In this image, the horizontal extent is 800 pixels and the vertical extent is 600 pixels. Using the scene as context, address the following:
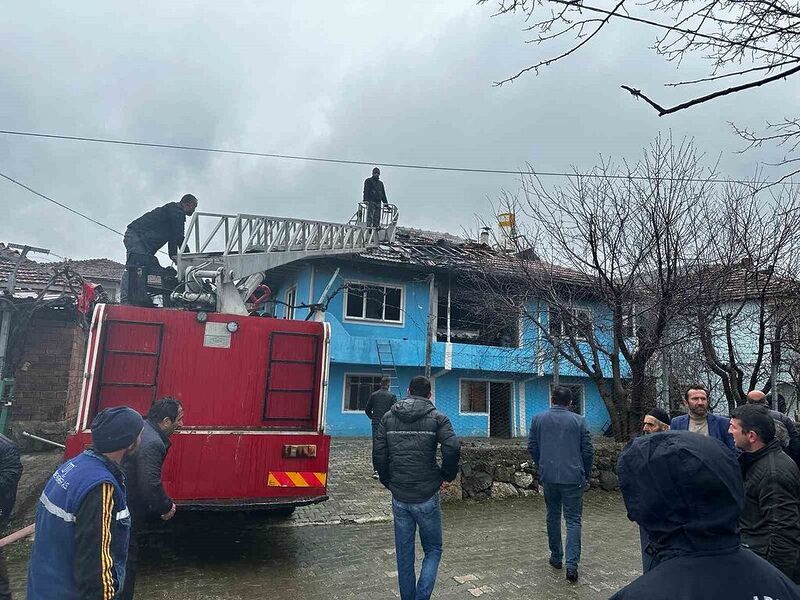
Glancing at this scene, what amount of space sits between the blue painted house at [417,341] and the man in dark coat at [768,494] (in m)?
10.6

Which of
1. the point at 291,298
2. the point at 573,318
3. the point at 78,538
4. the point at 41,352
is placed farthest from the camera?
the point at 291,298

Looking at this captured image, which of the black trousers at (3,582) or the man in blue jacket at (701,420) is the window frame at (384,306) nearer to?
the man in blue jacket at (701,420)

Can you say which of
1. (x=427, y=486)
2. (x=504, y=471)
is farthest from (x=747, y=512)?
(x=504, y=471)

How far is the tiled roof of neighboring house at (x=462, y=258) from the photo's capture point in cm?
1020

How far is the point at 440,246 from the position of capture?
17.5 m

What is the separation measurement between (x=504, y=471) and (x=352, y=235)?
612 centimetres

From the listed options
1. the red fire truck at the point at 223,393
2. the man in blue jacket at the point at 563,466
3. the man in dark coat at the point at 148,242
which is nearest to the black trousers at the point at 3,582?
the red fire truck at the point at 223,393

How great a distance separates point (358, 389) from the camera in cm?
1538

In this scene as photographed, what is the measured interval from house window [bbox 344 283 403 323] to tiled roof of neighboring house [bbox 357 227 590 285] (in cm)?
105

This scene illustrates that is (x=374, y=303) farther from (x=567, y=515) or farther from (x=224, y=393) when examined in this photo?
(x=567, y=515)

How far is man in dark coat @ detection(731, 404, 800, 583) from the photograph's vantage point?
2.78 m

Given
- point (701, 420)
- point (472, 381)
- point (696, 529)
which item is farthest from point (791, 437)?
point (472, 381)

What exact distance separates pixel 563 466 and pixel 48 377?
973cm

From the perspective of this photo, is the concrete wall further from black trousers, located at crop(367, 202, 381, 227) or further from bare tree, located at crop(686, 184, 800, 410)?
bare tree, located at crop(686, 184, 800, 410)
